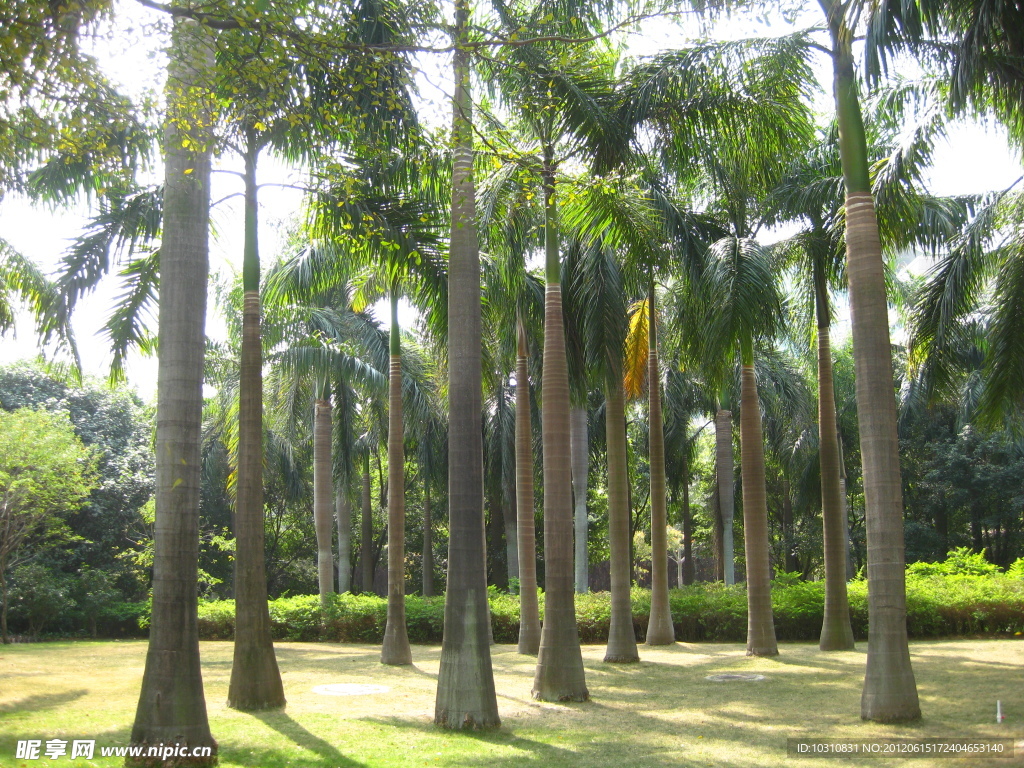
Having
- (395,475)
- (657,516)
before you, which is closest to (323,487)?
(395,475)

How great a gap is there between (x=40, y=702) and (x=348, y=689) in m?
4.11

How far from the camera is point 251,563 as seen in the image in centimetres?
1122

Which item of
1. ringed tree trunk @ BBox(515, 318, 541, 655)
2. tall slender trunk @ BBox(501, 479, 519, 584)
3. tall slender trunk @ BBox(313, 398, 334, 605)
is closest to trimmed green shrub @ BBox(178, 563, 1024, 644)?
tall slender trunk @ BBox(313, 398, 334, 605)

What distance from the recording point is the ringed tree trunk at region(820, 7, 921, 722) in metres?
9.36

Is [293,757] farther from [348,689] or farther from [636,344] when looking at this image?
[636,344]

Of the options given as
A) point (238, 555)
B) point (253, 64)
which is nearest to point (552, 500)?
point (238, 555)

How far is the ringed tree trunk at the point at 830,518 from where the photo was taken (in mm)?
17125

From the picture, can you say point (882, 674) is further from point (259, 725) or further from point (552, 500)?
point (259, 725)

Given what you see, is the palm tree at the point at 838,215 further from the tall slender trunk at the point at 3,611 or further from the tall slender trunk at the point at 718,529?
the tall slender trunk at the point at 3,611

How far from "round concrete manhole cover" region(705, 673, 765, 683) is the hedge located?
6.11 metres

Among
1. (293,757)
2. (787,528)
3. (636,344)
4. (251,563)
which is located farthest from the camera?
(787,528)

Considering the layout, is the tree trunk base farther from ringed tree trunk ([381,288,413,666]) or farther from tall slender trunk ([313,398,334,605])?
tall slender trunk ([313,398,334,605])

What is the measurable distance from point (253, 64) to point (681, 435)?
23.1m

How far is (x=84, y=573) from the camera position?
2695cm
